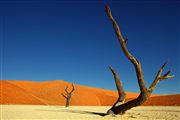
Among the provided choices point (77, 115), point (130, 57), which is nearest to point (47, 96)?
point (77, 115)

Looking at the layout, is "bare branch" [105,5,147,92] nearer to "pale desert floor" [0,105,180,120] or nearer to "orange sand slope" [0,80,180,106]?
"pale desert floor" [0,105,180,120]

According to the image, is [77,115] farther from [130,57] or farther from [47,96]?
[47,96]

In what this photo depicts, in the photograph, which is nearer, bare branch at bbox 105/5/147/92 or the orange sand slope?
bare branch at bbox 105/5/147/92

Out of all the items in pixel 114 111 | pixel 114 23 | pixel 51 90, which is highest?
pixel 51 90

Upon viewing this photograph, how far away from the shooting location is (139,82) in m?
16.6

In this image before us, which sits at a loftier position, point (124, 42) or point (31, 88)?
point (31, 88)

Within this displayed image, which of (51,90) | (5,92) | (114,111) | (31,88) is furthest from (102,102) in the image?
(114,111)

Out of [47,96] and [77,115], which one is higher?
[47,96]

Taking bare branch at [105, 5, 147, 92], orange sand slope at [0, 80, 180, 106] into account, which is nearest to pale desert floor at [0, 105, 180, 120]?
bare branch at [105, 5, 147, 92]

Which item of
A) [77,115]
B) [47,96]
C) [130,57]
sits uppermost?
[47,96]

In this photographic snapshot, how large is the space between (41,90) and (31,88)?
5.63 metres

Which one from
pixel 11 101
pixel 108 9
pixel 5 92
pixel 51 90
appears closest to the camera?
pixel 108 9

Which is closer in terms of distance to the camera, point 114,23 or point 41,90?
point 114,23

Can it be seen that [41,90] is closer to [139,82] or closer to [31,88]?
[31,88]
